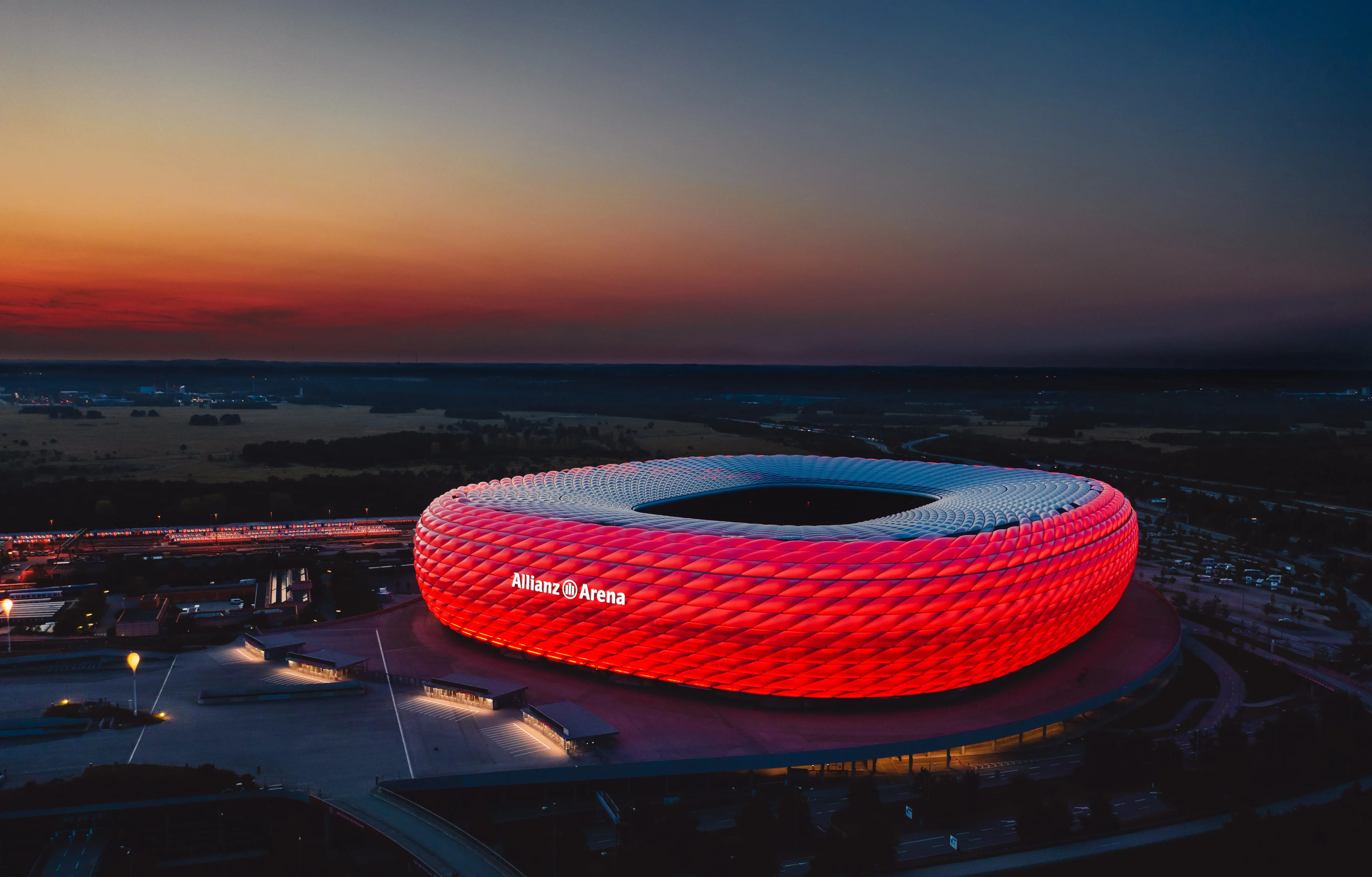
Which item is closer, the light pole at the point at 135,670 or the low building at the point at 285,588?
the light pole at the point at 135,670

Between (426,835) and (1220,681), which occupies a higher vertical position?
(426,835)

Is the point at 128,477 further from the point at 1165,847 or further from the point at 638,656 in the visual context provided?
the point at 1165,847

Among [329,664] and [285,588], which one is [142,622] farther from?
[329,664]

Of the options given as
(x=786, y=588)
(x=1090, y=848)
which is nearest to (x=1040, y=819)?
(x=1090, y=848)

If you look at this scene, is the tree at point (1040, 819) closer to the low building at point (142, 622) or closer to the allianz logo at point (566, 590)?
the allianz logo at point (566, 590)

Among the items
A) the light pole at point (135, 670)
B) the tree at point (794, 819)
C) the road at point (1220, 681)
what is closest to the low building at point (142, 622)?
the light pole at point (135, 670)

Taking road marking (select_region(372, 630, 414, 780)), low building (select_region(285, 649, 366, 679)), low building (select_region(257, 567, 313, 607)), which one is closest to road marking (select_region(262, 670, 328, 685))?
low building (select_region(285, 649, 366, 679))

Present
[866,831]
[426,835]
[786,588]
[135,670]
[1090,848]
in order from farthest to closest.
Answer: [135,670]
[786,588]
[1090,848]
[426,835]
[866,831]

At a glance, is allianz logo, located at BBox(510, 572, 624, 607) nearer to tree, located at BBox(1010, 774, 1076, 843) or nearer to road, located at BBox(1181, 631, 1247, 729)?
tree, located at BBox(1010, 774, 1076, 843)
